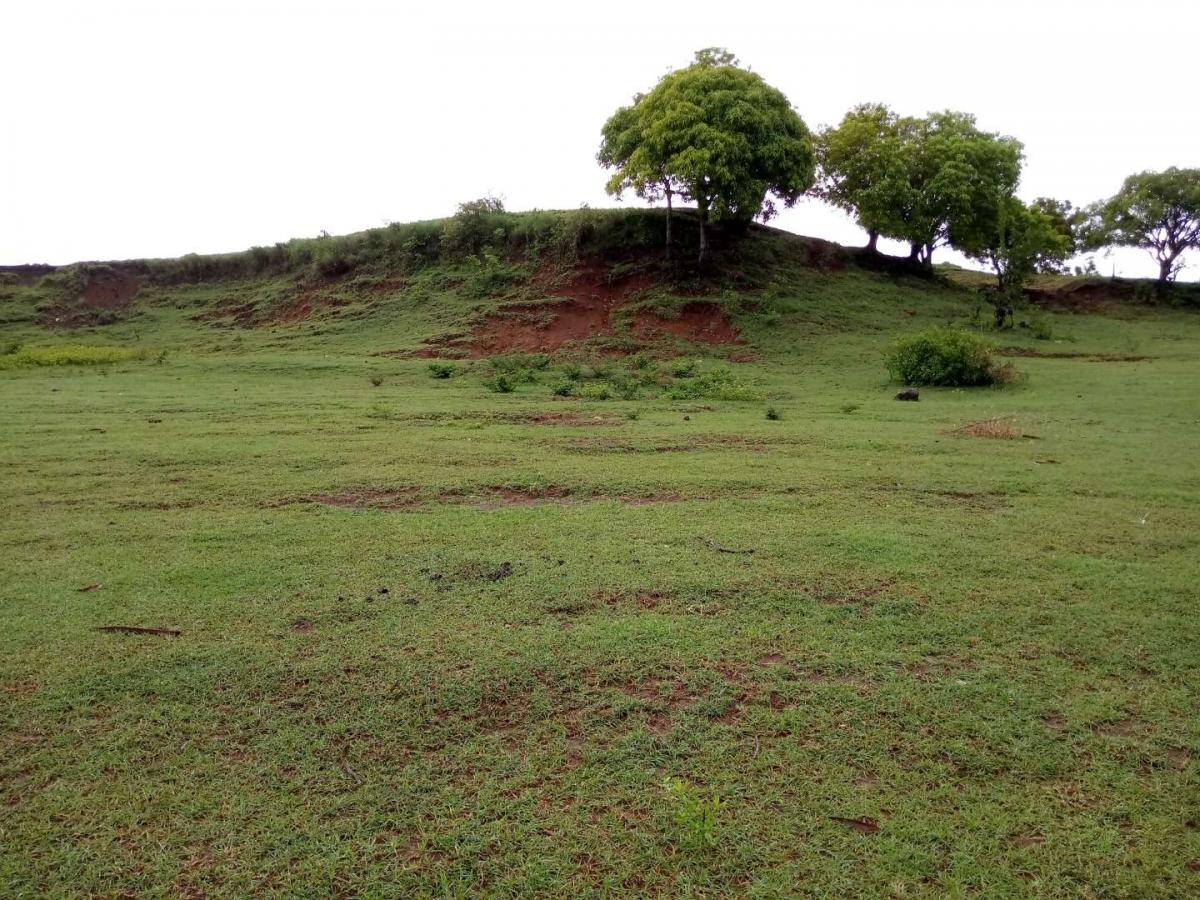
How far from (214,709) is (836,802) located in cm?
296

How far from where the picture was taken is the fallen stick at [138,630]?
4363 millimetres

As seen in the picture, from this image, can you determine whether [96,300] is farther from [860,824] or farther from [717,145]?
[860,824]

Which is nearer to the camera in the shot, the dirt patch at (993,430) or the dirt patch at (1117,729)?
the dirt patch at (1117,729)

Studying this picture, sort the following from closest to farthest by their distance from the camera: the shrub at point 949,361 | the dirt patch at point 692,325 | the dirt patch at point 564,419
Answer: the dirt patch at point 564,419 < the shrub at point 949,361 < the dirt patch at point 692,325

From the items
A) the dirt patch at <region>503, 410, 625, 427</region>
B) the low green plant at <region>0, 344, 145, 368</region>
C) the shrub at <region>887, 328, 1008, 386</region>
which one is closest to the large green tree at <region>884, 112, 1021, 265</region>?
the shrub at <region>887, 328, 1008, 386</region>

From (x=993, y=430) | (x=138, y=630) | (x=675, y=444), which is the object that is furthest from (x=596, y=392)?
(x=138, y=630)

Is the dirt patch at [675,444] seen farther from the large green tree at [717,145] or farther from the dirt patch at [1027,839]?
the large green tree at [717,145]

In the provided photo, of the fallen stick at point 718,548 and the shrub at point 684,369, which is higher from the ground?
the shrub at point 684,369

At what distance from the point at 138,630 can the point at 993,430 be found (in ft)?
36.3

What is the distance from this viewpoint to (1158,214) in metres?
33.0

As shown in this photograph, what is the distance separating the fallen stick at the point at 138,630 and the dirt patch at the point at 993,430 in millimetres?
10489

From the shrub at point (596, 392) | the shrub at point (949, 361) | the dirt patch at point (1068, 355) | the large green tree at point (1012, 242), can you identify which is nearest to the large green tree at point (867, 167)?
the large green tree at point (1012, 242)

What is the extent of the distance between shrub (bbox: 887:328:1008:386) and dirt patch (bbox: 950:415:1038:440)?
218 inches

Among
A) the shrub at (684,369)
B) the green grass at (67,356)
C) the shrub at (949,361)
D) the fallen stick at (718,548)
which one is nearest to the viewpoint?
the fallen stick at (718,548)
